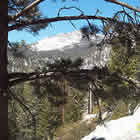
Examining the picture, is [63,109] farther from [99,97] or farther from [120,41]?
[120,41]

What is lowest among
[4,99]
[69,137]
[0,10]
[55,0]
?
[69,137]

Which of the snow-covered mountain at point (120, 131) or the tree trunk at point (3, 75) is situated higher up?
the tree trunk at point (3, 75)

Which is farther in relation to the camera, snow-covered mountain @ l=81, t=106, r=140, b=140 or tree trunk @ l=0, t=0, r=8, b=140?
snow-covered mountain @ l=81, t=106, r=140, b=140

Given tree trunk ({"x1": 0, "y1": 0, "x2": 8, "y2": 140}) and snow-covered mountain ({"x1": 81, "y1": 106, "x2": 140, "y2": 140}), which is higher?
tree trunk ({"x1": 0, "y1": 0, "x2": 8, "y2": 140})

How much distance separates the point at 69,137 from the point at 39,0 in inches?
189

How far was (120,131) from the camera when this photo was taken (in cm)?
384

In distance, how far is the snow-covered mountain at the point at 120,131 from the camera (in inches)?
144

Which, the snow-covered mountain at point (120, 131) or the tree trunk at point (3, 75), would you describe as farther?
the snow-covered mountain at point (120, 131)

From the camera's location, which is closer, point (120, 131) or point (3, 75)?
point (3, 75)

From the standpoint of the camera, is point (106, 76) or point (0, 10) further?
point (106, 76)

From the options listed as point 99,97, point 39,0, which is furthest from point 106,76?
point 39,0

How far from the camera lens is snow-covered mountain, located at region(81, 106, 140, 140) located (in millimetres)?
3662

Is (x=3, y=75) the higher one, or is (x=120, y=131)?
(x=3, y=75)

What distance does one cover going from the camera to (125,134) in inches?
147
